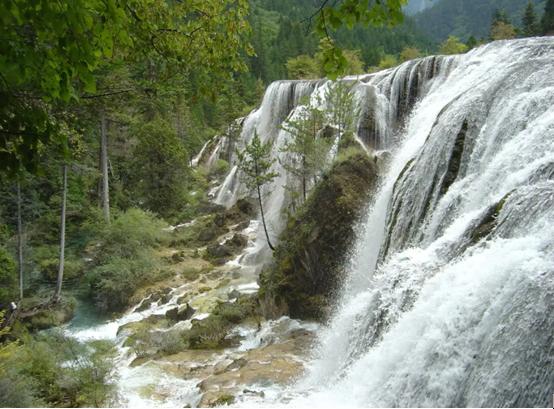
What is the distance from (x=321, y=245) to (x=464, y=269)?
24.6 feet

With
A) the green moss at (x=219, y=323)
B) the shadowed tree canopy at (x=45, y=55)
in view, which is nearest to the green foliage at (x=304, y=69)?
the green moss at (x=219, y=323)

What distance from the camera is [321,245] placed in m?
13.2

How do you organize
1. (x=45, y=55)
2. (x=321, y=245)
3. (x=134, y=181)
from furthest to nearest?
(x=134, y=181) < (x=321, y=245) < (x=45, y=55)

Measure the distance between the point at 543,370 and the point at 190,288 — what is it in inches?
588

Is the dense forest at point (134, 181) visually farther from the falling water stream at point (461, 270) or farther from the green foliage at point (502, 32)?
the falling water stream at point (461, 270)

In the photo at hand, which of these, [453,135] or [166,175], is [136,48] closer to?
[453,135]

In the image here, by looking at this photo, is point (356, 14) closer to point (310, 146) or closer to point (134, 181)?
point (310, 146)

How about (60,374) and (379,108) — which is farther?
(379,108)

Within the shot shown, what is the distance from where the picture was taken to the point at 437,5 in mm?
166125

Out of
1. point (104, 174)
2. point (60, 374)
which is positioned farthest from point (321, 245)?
point (104, 174)

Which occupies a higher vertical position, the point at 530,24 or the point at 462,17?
the point at 462,17

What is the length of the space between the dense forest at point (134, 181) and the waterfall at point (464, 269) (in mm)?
2509

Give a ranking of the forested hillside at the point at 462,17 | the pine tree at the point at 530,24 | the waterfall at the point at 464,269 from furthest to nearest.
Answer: the forested hillside at the point at 462,17 → the pine tree at the point at 530,24 → the waterfall at the point at 464,269

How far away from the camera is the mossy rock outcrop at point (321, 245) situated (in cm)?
1285
